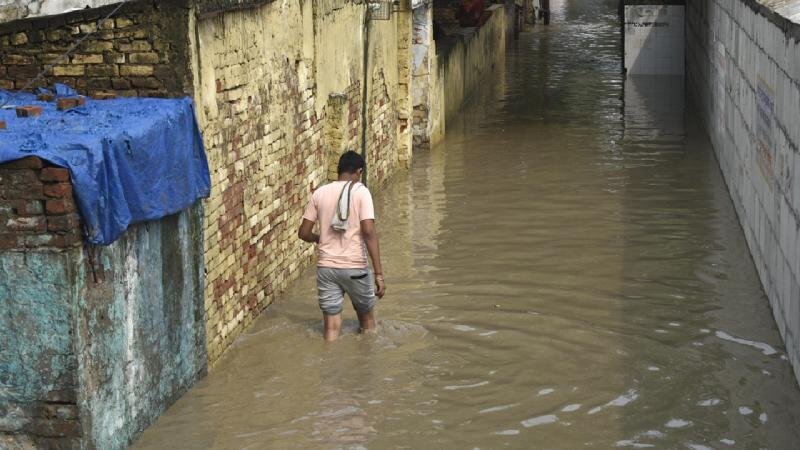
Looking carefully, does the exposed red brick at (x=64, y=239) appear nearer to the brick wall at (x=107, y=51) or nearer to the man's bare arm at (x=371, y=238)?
the brick wall at (x=107, y=51)

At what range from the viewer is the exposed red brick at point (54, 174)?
22.6 feet

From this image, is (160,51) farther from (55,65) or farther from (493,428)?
(493,428)

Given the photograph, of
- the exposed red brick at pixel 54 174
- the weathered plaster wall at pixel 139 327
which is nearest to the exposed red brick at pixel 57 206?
the exposed red brick at pixel 54 174

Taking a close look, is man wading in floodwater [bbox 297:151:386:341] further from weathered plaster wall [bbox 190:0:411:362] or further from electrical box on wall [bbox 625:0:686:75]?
electrical box on wall [bbox 625:0:686:75]

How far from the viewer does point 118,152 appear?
7371 millimetres

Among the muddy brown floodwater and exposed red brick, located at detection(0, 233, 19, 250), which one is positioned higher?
exposed red brick, located at detection(0, 233, 19, 250)

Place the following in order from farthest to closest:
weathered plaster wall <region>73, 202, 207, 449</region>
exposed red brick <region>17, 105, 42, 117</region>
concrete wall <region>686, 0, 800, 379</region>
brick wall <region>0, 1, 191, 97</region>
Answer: concrete wall <region>686, 0, 800, 379</region> → brick wall <region>0, 1, 191, 97</region> → exposed red brick <region>17, 105, 42, 117</region> → weathered plaster wall <region>73, 202, 207, 449</region>

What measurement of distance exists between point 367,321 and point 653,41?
18235mm

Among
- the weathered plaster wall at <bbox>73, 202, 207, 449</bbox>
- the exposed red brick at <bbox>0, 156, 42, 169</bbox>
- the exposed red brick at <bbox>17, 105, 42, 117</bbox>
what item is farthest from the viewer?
the exposed red brick at <bbox>17, 105, 42, 117</bbox>

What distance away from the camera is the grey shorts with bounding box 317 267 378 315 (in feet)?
29.9

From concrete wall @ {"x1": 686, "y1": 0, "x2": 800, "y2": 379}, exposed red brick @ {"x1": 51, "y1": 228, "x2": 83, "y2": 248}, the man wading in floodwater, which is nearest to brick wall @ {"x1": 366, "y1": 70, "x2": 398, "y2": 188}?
concrete wall @ {"x1": 686, "y1": 0, "x2": 800, "y2": 379}

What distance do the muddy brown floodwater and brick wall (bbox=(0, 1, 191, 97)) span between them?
84.0 inches

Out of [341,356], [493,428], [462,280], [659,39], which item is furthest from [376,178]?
[659,39]

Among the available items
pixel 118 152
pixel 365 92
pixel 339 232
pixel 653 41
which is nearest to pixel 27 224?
pixel 118 152
